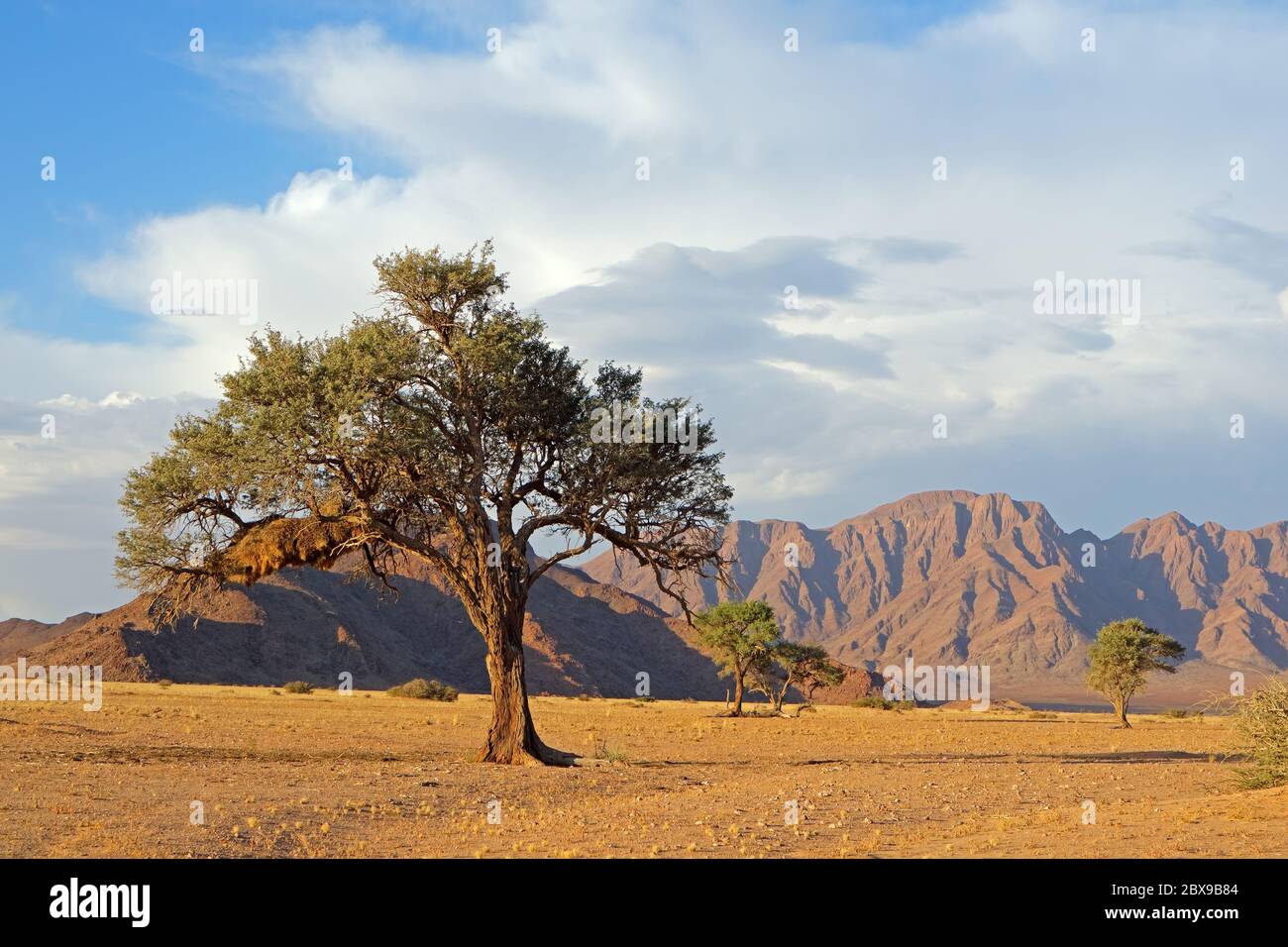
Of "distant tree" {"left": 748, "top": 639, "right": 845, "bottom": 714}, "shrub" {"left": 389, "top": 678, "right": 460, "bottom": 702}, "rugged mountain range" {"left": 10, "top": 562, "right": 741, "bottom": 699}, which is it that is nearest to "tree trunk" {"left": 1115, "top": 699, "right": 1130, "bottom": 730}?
"distant tree" {"left": 748, "top": 639, "right": 845, "bottom": 714}

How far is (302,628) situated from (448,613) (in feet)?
76.8

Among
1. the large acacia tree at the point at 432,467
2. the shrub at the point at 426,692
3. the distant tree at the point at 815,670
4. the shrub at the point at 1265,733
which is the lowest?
the shrub at the point at 426,692

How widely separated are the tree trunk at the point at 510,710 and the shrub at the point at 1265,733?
15.3 meters

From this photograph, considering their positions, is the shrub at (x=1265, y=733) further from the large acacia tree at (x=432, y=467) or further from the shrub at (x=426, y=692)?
the shrub at (x=426, y=692)

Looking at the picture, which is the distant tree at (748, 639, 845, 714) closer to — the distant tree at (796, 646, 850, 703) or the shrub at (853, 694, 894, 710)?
the distant tree at (796, 646, 850, 703)

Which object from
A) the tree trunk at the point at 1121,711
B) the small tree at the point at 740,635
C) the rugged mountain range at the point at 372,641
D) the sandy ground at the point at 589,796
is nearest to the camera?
the sandy ground at the point at 589,796

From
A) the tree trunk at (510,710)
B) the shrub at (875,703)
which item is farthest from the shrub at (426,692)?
the tree trunk at (510,710)

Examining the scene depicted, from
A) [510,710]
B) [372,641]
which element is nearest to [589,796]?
[510,710]

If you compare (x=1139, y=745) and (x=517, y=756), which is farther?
(x=1139, y=745)

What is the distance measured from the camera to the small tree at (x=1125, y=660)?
65500mm

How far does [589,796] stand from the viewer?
2177cm

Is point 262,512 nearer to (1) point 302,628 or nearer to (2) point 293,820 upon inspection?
(2) point 293,820
